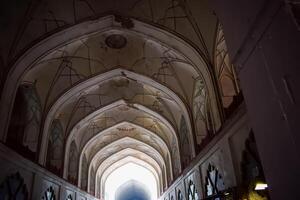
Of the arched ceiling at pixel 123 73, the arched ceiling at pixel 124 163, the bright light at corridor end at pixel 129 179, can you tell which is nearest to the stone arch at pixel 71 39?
the arched ceiling at pixel 123 73

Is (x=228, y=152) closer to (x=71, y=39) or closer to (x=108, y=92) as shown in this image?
(x=71, y=39)

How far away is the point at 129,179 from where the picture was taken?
2530 centimetres

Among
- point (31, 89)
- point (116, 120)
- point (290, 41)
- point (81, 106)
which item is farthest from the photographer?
point (116, 120)

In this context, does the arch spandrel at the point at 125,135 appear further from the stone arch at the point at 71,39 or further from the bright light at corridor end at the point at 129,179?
the stone arch at the point at 71,39

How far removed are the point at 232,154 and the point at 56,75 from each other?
19.4ft

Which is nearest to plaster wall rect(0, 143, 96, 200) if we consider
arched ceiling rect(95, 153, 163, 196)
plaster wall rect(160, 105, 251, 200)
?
plaster wall rect(160, 105, 251, 200)

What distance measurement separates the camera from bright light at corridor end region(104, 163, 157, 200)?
2192 centimetres

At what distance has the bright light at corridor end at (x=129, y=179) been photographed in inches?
863

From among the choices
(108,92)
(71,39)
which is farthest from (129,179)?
(71,39)

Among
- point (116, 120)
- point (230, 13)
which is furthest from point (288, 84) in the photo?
point (116, 120)

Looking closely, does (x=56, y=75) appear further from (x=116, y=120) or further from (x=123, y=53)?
(x=116, y=120)

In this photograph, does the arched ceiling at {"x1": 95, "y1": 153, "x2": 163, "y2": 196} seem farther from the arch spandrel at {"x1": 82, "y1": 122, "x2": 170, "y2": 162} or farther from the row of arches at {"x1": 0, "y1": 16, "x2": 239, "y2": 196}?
the row of arches at {"x1": 0, "y1": 16, "x2": 239, "y2": 196}

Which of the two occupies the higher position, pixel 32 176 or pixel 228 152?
pixel 32 176

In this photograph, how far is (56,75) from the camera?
28.6 ft
